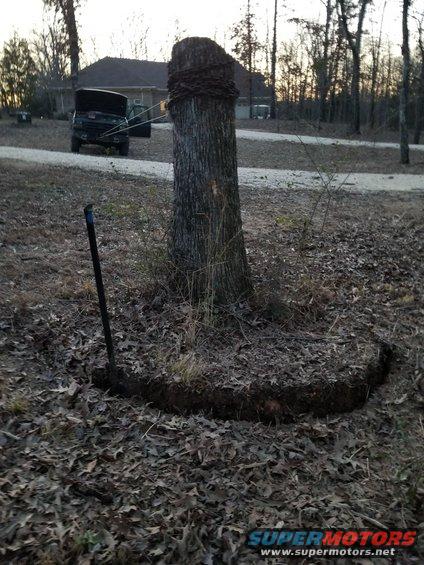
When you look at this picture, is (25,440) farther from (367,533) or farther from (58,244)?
(58,244)

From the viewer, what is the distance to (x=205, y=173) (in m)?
3.80

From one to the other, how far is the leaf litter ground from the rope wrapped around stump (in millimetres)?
1295

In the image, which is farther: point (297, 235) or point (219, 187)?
point (297, 235)

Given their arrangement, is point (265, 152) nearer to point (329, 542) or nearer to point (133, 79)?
point (329, 542)

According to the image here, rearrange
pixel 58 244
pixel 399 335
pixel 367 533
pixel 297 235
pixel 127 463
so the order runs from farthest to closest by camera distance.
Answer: pixel 297 235
pixel 58 244
pixel 399 335
pixel 127 463
pixel 367 533

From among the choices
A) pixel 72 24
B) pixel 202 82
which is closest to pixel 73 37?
pixel 72 24

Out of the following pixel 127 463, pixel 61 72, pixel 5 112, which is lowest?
pixel 127 463

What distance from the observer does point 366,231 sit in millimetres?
6992

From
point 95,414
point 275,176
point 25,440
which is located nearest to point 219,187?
point 95,414

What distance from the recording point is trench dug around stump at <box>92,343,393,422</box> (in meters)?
3.39

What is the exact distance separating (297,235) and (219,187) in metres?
2.87

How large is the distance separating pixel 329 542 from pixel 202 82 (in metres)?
3.10

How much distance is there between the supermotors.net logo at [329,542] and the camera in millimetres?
2461

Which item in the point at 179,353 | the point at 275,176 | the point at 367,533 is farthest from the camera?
the point at 275,176
